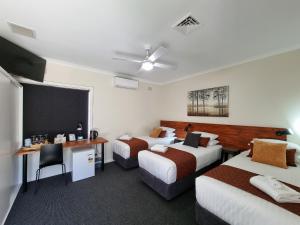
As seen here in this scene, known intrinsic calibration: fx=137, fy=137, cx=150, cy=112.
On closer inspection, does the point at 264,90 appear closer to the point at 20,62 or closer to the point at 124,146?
the point at 124,146

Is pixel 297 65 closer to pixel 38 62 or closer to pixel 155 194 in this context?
pixel 155 194

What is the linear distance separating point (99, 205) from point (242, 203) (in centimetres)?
201

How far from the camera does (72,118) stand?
3.58m

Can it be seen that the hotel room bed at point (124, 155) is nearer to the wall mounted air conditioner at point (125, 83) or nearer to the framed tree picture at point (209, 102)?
the framed tree picture at point (209, 102)

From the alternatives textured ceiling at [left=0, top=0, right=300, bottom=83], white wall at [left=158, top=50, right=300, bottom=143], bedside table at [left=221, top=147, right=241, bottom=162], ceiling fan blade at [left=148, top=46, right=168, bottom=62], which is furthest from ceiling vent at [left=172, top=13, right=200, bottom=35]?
bedside table at [left=221, top=147, right=241, bottom=162]

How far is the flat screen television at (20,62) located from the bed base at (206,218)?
3752mm

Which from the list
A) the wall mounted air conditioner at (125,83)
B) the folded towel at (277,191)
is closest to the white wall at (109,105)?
the wall mounted air conditioner at (125,83)

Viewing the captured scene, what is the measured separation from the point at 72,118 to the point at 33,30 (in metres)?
2.07

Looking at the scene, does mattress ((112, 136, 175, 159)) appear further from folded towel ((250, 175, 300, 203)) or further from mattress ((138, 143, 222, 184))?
folded towel ((250, 175, 300, 203))

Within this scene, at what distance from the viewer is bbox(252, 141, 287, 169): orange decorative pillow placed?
2124mm

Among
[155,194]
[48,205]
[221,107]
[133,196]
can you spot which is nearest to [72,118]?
[48,205]

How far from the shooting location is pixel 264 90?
2.88 metres

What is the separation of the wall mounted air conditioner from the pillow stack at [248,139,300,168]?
3456mm

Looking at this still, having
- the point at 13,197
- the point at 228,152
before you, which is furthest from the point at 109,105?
the point at 228,152
